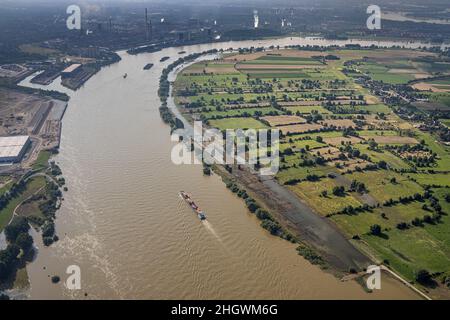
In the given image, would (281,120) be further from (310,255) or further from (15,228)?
(15,228)

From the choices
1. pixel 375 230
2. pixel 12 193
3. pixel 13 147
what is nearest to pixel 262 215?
pixel 375 230

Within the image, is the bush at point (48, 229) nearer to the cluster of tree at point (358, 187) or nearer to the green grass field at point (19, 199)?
the green grass field at point (19, 199)

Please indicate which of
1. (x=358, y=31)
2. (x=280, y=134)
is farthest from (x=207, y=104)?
(x=358, y=31)

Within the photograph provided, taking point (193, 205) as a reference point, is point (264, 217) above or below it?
below

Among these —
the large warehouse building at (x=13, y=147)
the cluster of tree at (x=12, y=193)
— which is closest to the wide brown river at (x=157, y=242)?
the large warehouse building at (x=13, y=147)

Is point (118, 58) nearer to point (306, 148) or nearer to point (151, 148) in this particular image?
point (151, 148)

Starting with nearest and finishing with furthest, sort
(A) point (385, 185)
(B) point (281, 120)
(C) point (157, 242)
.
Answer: (C) point (157, 242)
(A) point (385, 185)
(B) point (281, 120)

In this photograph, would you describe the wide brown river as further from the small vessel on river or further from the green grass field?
the green grass field
